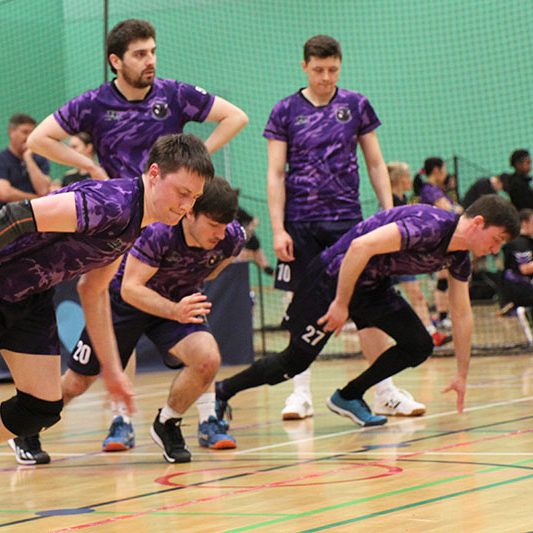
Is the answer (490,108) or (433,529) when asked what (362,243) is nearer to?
(433,529)

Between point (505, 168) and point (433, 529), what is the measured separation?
43.6ft

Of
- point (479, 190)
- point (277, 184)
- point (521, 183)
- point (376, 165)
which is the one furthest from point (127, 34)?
point (479, 190)

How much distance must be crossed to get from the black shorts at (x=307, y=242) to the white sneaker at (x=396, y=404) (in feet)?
2.43

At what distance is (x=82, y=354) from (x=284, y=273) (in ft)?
4.57

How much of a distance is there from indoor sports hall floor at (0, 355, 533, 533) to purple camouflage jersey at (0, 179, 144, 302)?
2.51 feet

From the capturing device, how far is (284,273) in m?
6.26

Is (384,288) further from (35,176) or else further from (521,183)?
(521,183)

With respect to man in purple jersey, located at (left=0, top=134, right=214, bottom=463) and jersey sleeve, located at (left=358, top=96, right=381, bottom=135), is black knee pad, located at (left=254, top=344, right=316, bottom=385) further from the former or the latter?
man in purple jersey, located at (left=0, top=134, right=214, bottom=463)

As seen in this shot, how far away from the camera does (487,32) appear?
1485 centimetres

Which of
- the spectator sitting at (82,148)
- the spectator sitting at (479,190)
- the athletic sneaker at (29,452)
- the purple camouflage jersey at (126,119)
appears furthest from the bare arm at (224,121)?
the spectator sitting at (479,190)

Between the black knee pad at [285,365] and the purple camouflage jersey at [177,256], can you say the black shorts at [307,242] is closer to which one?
the black knee pad at [285,365]

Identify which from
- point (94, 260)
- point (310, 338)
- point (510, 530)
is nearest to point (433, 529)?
point (510, 530)

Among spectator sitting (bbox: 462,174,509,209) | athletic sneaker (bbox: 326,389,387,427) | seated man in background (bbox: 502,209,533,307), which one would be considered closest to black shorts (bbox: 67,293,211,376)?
athletic sneaker (bbox: 326,389,387,427)

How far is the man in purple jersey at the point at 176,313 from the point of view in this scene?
4.92 m
